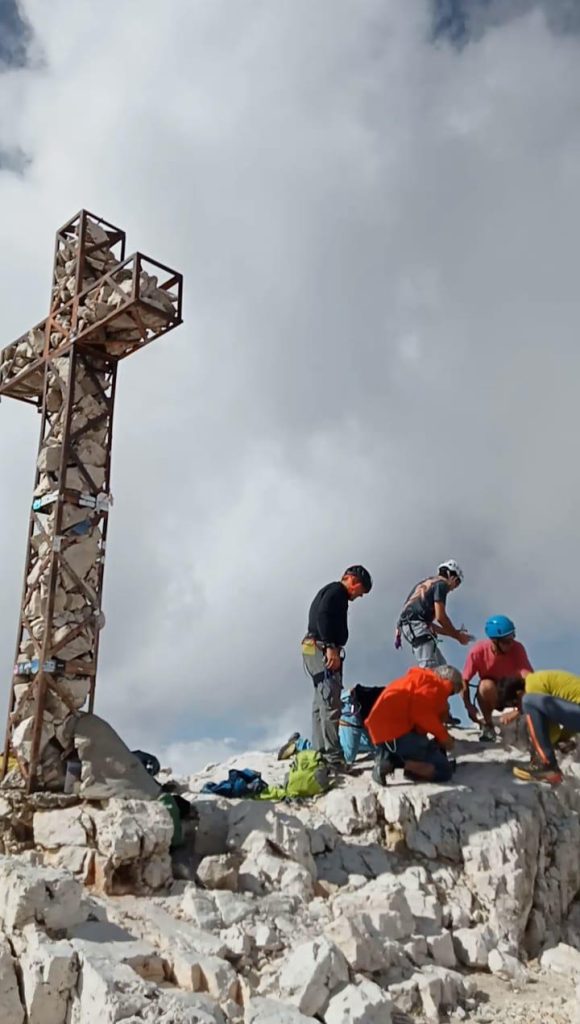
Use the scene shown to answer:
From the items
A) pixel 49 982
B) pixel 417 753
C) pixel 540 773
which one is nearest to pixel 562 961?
pixel 540 773

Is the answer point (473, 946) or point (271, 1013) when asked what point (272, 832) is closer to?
point (473, 946)

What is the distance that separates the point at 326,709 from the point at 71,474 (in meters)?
4.73

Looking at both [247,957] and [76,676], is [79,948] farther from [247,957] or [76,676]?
[76,676]

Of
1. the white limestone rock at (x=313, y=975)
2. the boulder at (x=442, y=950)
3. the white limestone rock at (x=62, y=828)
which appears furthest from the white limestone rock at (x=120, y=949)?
the boulder at (x=442, y=950)

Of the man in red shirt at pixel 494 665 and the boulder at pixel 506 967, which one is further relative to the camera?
the man in red shirt at pixel 494 665

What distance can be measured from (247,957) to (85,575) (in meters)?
5.64

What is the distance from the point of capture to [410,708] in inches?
395

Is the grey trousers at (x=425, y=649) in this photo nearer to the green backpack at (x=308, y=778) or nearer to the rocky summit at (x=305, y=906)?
the rocky summit at (x=305, y=906)

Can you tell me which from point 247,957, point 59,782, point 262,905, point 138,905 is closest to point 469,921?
point 262,905

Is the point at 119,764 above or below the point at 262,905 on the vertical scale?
above

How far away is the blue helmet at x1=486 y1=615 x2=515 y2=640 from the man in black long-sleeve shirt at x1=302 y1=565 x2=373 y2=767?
1862 mm

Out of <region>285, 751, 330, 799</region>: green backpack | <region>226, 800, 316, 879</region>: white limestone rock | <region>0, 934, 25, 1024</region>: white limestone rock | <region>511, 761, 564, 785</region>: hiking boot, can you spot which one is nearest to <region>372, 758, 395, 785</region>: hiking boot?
<region>285, 751, 330, 799</region>: green backpack

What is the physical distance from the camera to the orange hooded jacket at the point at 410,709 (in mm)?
9953

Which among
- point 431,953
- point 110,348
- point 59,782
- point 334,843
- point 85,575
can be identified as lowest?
point 431,953
